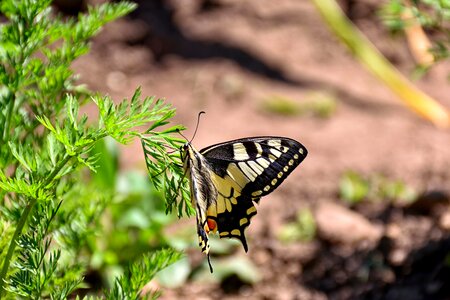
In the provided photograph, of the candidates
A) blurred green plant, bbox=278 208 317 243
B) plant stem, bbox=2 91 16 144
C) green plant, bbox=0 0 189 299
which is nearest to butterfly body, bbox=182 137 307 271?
green plant, bbox=0 0 189 299

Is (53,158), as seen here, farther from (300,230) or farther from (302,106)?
(302,106)

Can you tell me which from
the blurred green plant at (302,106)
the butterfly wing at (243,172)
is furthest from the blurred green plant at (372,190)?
the butterfly wing at (243,172)

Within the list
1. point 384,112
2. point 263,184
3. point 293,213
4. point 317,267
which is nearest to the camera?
point 263,184

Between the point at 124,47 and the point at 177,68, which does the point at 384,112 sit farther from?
the point at 124,47

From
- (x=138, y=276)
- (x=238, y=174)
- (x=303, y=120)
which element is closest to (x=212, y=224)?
(x=238, y=174)

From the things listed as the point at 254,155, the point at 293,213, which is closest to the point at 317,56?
the point at 293,213
